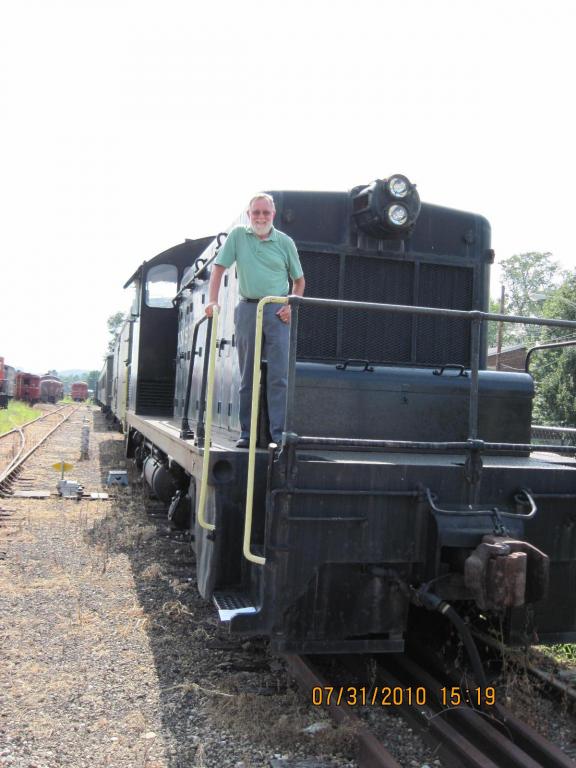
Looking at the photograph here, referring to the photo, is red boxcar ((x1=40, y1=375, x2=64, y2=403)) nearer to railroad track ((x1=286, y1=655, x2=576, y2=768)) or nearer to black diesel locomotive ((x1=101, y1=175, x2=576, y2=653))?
black diesel locomotive ((x1=101, y1=175, x2=576, y2=653))

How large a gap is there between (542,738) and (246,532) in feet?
5.32

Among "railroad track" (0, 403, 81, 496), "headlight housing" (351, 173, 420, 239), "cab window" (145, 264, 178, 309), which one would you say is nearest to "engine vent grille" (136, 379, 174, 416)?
"cab window" (145, 264, 178, 309)

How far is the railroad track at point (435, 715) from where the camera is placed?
3.08m

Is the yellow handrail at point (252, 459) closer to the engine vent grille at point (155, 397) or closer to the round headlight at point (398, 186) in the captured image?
the round headlight at point (398, 186)

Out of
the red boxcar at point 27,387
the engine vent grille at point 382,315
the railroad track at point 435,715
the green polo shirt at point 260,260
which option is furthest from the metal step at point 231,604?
the red boxcar at point 27,387

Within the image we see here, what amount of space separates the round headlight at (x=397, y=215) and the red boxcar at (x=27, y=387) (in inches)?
1778

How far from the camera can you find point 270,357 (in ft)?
13.5

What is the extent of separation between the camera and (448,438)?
4.70m

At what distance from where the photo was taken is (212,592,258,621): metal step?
11.0 ft

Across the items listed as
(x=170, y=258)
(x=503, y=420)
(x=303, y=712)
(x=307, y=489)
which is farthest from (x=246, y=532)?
(x=170, y=258)

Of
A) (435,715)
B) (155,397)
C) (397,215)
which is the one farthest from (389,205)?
(155,397)

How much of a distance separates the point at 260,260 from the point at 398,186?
1200 millimetres

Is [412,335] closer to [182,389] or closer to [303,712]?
[303,712]

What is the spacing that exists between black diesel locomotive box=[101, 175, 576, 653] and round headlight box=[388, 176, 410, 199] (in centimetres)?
1
